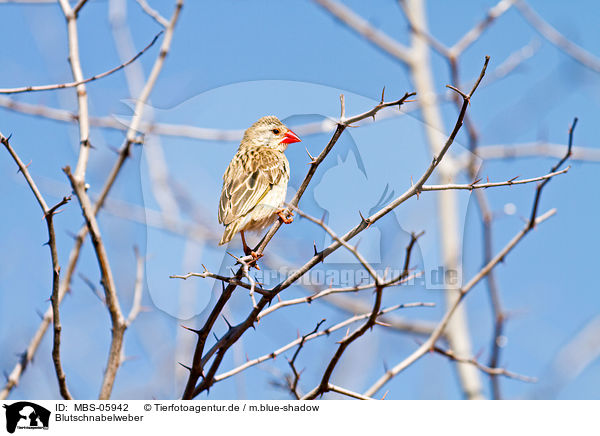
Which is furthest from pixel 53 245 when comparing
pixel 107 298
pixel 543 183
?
pixel 543 183

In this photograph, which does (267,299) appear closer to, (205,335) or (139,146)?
(205,335)

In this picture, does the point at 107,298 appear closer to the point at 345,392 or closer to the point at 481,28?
the point at 345,392

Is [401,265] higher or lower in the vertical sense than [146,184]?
lower

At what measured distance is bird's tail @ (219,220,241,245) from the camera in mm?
4117

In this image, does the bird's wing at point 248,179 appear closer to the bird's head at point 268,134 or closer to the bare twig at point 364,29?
the bird's head at point 268,134

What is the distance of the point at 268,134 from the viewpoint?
A: 4.57m

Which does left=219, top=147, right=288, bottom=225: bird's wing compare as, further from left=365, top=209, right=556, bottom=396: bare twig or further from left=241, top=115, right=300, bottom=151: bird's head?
left=365, top=209, right=556, bottom=396: bare twig

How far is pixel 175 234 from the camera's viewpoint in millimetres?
4305

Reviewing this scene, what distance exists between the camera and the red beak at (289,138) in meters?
4.09

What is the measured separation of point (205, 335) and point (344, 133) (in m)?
1.36

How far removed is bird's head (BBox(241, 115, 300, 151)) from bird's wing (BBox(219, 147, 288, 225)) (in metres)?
0.09
